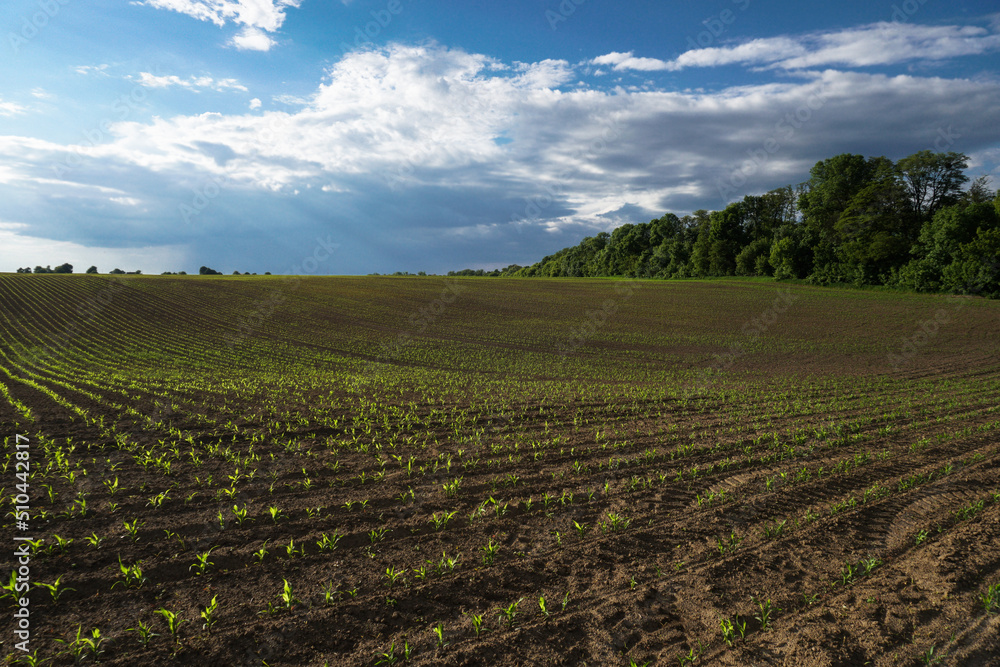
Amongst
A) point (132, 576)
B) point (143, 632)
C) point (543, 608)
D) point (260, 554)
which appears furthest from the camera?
point (260, 554)

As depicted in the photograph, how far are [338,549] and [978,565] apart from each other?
8272mm

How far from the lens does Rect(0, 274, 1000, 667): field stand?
451 cm

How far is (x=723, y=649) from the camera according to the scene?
14.4ft

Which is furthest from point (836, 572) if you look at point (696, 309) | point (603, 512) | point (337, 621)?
point (696, 309)

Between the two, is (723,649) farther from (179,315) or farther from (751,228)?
(751,228)

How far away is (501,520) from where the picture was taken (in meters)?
6.79

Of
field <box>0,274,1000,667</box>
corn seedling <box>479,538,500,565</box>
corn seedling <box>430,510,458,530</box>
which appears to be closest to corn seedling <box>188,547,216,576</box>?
field <box>0,274,1000,667</box>

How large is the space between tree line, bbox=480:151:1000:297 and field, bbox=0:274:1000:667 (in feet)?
144

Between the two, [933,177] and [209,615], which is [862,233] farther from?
[209,615]

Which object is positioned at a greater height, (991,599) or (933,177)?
(933,177)

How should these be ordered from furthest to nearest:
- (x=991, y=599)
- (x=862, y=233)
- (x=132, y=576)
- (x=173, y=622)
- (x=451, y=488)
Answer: (x=862, y=233), (x=451, y=488), (x=132, y=576), (x=991, y=599), (x=173, y=622)

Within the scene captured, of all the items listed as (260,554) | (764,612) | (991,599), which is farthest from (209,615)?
(991,599)

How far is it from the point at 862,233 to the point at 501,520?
243 feet

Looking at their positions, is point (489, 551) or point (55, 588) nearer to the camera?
point (55, 588)
